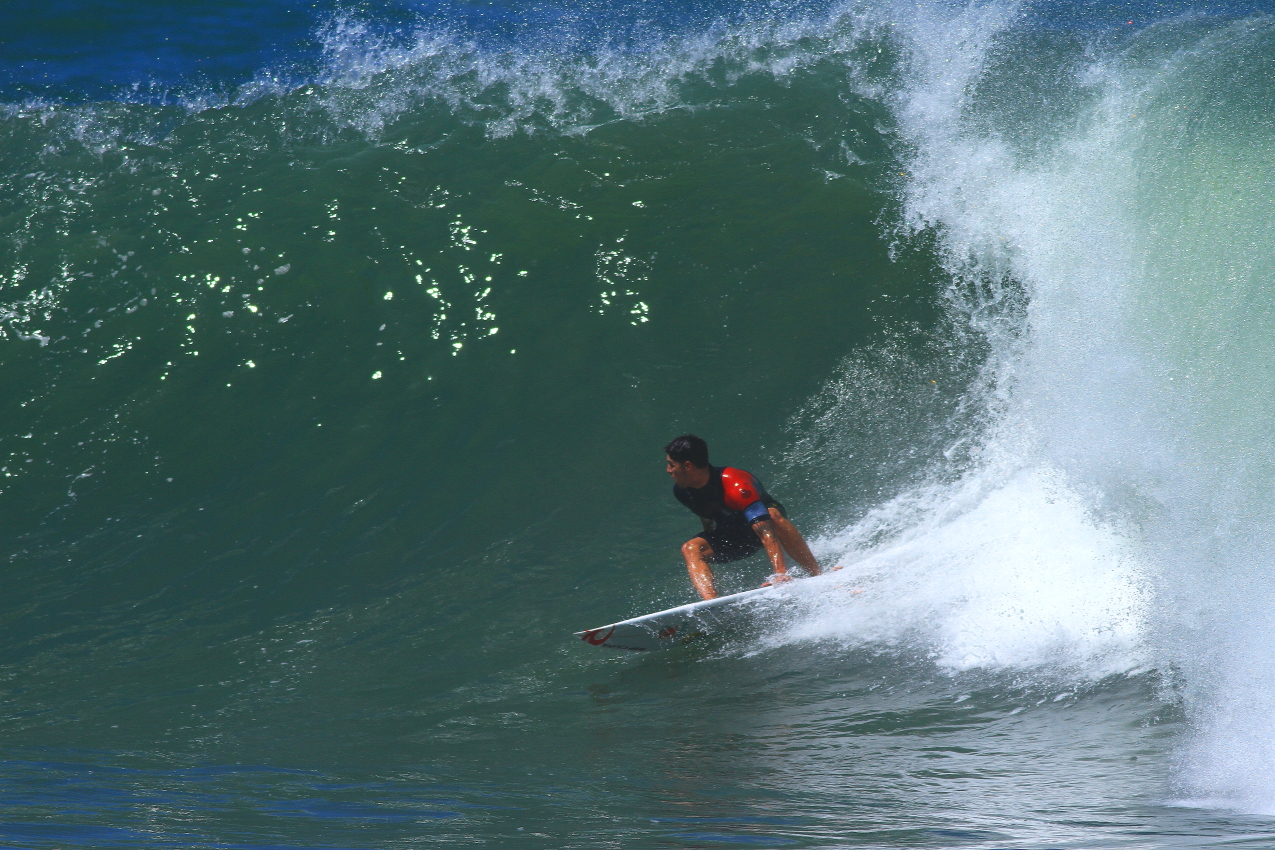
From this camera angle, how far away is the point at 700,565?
5.66 m

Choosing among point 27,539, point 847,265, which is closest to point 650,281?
point 847,265

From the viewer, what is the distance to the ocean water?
386 centimetres

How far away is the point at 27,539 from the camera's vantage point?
20.2 feet

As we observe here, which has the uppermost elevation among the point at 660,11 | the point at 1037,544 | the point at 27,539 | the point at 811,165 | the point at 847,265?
the point at 660,11

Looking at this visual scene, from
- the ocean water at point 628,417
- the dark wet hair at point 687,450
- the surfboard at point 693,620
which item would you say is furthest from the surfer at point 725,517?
the ocean water at point 628,417

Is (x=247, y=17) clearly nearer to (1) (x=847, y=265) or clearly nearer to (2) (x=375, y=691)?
(1) (x=847, y=265)

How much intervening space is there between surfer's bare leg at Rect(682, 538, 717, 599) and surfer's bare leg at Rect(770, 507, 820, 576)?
1.44 feet

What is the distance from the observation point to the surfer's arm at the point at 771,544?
5.54 meters

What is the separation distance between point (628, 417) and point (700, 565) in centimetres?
184

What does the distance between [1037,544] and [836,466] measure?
5.30ft

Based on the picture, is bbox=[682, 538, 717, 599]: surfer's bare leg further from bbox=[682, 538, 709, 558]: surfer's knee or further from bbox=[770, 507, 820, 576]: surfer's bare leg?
bbox=[770, 507, 820, 576]: surfer's bare leg

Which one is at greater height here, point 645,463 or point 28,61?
point 28,61

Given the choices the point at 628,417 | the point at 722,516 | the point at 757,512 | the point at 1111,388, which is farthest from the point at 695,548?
the point at 1111,388

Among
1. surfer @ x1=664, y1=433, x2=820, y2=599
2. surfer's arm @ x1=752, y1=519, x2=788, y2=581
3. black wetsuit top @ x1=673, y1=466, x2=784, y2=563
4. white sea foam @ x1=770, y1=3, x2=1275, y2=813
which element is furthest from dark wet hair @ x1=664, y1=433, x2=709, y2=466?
white sea foam @ x1=770, y1=3, x2=1275, y2=813
